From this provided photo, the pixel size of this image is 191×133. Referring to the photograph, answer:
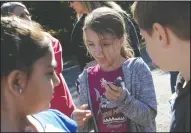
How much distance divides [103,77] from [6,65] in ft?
3.10

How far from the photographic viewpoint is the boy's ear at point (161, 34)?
1553 mm

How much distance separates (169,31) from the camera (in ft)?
5.12

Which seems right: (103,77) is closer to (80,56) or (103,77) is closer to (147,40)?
(147,40)

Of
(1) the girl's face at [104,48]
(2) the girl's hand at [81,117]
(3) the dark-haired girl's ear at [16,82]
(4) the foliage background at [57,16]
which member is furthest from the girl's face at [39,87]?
(4) the foliage background at [57,16]

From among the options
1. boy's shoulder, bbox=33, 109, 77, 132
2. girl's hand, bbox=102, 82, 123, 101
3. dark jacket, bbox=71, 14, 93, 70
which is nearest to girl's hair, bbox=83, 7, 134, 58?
girl's hand, bbox=102, 82, 123, 101

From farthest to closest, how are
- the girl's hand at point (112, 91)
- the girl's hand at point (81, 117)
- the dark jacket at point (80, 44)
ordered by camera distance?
the dark jacket at point (80, 44) → the girl's hand at point (112, 91) → the girl's hand at point (81, 117)

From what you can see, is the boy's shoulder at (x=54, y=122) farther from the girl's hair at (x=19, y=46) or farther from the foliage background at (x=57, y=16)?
the foliage background at (x=57, y=16)

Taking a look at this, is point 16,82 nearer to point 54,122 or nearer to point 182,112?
point 54,122

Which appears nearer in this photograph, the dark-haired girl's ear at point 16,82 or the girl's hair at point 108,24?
the dark-haired girl's ear at point 16,82

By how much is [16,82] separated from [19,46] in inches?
5.0

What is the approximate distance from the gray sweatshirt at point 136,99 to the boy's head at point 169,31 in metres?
0.59

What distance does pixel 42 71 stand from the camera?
156cm

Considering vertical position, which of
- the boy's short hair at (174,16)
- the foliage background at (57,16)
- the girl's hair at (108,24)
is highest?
the boy's short hair at (174,16)

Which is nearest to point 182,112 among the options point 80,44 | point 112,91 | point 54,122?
point 54,122
